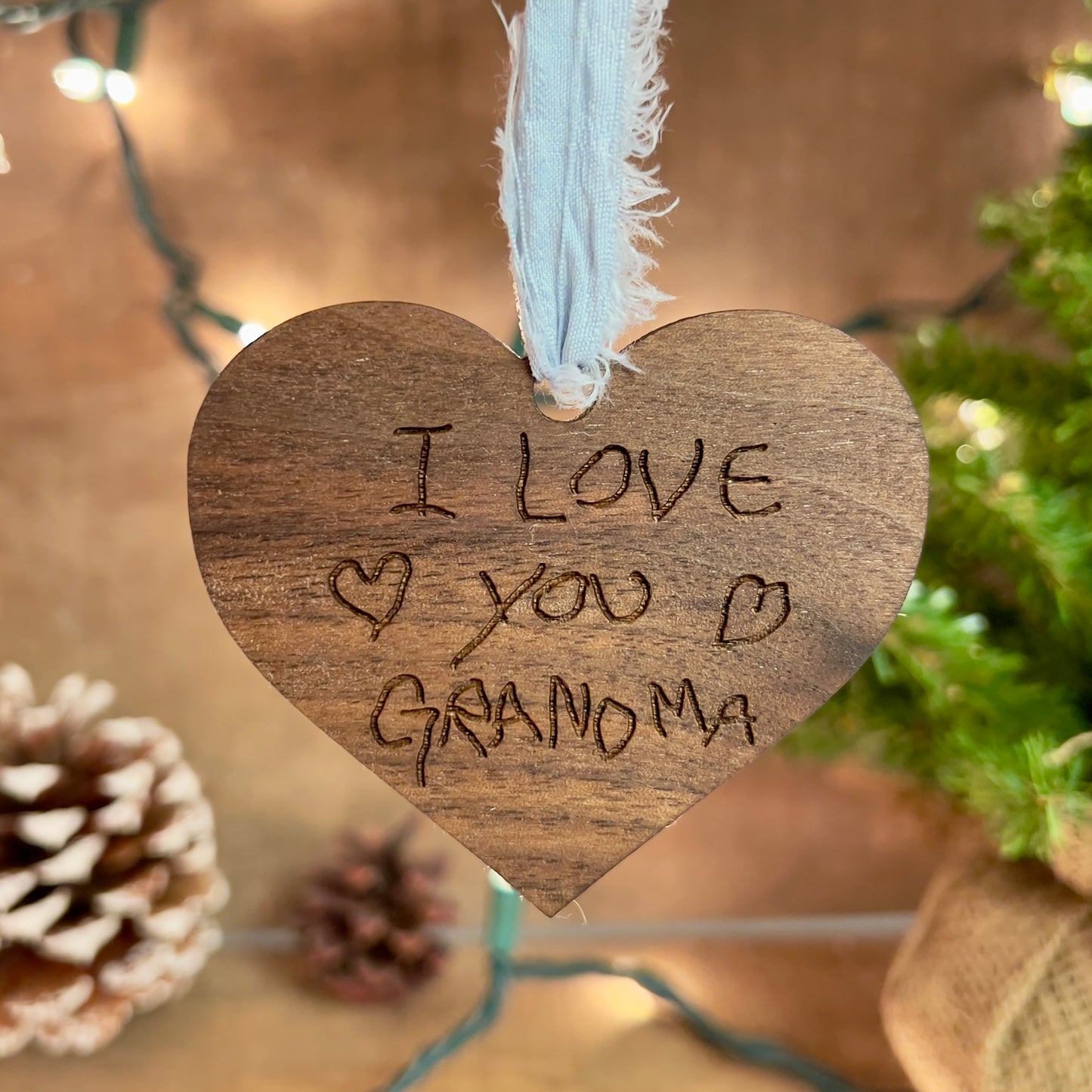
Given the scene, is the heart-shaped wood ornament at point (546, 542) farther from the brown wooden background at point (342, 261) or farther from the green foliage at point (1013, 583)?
the brown wooden background at point (342, 261)

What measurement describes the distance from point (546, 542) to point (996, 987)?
32cm

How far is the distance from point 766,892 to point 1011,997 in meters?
0.23

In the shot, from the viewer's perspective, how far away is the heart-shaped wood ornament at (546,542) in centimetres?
34

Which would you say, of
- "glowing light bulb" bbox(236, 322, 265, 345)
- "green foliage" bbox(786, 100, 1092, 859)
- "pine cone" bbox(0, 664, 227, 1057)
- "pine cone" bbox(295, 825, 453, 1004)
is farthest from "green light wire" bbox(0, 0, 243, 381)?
"green foliage" bbox(786, 100, 1092, 859)

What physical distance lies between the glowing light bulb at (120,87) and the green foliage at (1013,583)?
0.49 meters

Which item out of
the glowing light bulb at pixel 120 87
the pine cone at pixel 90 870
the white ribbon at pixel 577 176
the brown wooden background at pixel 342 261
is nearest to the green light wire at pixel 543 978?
the brown wooden background at pixel 342 261

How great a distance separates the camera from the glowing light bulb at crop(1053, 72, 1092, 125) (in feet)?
1.89

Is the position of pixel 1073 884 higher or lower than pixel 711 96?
lower

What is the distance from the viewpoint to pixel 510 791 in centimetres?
37

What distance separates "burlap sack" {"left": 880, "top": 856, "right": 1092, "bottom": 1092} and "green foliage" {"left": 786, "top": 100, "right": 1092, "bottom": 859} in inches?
1.4

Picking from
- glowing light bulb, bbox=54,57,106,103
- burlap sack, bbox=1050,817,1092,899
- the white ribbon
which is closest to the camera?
the white ribbon

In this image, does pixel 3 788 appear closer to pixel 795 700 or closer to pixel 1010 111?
pixel 795 700

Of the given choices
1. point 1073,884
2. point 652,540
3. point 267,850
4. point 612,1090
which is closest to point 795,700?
point 652,540

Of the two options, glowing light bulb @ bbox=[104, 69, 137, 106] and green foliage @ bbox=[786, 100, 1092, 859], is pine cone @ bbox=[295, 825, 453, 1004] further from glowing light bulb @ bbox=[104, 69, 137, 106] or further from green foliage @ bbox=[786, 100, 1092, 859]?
glowing light bulb @ bbox=[104, 69, 137, 106]
